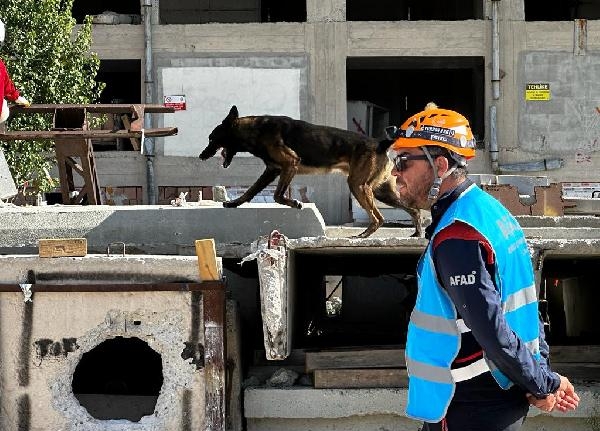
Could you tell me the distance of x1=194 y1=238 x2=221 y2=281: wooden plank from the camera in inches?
158

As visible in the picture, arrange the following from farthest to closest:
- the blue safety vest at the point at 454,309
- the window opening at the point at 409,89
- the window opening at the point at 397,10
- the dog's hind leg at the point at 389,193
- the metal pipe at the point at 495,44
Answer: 1. the window opening at the point at 397,10
2. the window opening at the point at 409,89
3. the metal pipe at the point at 495,44
4. the dog's hind leg at the point at 389,193
5. the blue safety vest at the point at 454,309

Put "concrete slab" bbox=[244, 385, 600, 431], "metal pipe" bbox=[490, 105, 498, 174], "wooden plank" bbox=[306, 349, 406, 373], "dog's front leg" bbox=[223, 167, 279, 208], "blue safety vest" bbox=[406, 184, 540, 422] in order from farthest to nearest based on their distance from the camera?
1. "metal pipe" bbox=[490, 105, 498, 174]
2. "dog's front leg" bbox=[223, 167, 279, 208]
3. "wooden plank" bbox=[306, 349, 406, 373]
4. "concrete slab" bbox=[244, 385, 600, 431]
5. "blue safety vest" bbox=[406, 184, 540, 422]

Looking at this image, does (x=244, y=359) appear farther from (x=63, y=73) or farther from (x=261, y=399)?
(x=63, y=73)

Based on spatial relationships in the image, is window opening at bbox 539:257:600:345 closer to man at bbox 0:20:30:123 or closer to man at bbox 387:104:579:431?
man at bbox 387:104:579:431

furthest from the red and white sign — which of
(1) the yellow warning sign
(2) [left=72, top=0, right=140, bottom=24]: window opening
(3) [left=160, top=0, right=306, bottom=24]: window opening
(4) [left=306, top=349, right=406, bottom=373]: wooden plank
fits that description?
(4) [left=306, top=349, right=406, bottom=373]: wooden plank

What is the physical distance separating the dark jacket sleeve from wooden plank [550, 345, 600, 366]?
244cm

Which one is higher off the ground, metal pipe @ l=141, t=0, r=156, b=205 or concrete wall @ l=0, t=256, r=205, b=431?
metal pipe @ l=141, t=0, r=156, b=205

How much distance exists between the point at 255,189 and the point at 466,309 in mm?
3258

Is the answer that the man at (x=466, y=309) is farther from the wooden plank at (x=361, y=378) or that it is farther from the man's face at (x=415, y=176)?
the wooden plank at (x=361, y=378)

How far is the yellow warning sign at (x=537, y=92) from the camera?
17234mm

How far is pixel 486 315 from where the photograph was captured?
2.40 meters

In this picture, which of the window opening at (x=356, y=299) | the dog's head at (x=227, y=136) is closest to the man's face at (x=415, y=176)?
the window opening at (x=356, y=299)

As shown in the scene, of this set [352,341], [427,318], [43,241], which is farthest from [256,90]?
[427,318]


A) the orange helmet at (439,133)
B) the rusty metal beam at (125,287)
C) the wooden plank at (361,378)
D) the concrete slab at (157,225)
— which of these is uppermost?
the orange helmet at (439,133)
